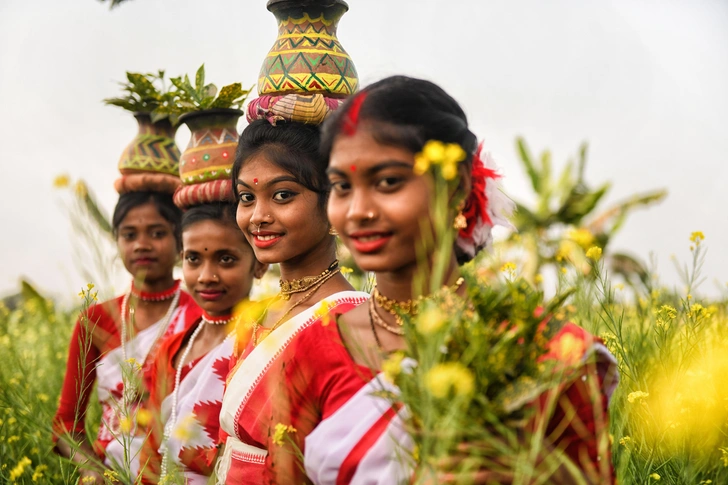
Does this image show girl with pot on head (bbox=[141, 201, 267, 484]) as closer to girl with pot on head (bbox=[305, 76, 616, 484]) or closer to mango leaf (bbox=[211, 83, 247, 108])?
mango leaf (bbox=[211, 83, 247, 108])

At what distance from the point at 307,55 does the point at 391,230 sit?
1.37 m

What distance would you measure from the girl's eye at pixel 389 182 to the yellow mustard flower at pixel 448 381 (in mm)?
570

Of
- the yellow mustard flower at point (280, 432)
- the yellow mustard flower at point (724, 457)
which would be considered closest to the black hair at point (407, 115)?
the yellow mustard flower at point (280, 432)

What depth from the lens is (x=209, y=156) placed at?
3623 millimetres

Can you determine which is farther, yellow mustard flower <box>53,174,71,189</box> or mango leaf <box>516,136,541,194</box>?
mango leaf <box>516,136,541,194</box>

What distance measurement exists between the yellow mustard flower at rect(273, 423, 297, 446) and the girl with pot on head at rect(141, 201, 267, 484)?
1.31m

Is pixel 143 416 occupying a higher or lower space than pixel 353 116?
lower

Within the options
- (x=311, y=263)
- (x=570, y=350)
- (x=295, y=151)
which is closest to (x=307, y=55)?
(x=295, y=151)

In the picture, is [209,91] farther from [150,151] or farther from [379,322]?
[379,322]

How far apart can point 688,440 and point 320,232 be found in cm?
146

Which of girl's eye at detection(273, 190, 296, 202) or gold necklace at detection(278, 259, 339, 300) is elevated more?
girl's eye at detection(273, 190, 296, 202)

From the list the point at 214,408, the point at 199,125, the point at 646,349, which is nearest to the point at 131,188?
the point at 199,125

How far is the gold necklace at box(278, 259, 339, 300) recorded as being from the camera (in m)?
3.01

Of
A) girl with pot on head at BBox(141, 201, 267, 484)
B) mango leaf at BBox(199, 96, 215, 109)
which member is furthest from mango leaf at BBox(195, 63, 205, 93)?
girl with pot on head at BBox(141, 201, 267, 484)
